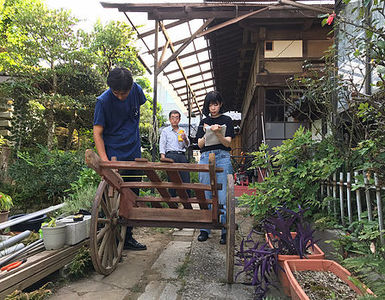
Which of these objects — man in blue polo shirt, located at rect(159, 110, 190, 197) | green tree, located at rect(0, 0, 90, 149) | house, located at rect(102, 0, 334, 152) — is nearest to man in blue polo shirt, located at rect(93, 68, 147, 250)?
man in blue polo shirt, located at rect(159, 110, 190, 197)

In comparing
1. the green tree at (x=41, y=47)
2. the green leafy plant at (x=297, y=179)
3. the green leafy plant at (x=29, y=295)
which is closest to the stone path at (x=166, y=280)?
the green leafy plant at (x=29, y=295)

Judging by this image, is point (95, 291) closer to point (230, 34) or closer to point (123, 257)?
point (123, 257)

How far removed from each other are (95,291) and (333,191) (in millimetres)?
2196

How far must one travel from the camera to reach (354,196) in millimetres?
2348

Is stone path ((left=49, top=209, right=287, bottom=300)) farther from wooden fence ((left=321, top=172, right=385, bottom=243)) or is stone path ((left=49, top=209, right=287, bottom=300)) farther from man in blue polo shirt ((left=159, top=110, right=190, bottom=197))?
man in blue polo shirt ((left=159, top=110, right=190, bottom=197))

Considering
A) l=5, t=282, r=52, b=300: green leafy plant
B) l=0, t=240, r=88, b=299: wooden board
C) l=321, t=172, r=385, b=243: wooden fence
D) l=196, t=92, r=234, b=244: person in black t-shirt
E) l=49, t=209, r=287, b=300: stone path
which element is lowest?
l=49, t=209, r=287, b=300: stone path

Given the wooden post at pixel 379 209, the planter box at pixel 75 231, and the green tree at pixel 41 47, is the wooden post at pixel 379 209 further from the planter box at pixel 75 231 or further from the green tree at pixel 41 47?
the green tree at pixel 41 47

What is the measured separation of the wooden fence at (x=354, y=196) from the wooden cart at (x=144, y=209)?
1.00m

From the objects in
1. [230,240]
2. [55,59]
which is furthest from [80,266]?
[55,59]

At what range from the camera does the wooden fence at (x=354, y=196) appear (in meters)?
1.87

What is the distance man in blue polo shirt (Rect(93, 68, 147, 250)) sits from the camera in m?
2.35

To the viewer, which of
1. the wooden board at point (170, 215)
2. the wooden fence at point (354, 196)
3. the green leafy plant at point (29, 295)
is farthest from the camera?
the wooden board at point (170, 215)

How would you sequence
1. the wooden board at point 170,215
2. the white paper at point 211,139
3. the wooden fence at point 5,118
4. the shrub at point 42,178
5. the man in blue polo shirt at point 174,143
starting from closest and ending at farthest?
the wooden board at point 170,215 < the white paper at point 211,139 < the man in blue polo shirt at point 174,143 < the shrub at point 42,178 < the wooden fence at point 5,118

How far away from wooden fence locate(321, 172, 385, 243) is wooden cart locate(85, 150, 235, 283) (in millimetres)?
997
